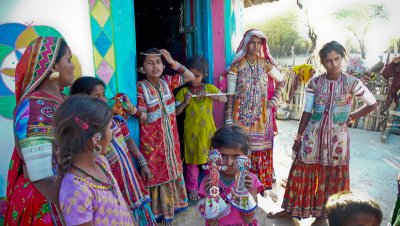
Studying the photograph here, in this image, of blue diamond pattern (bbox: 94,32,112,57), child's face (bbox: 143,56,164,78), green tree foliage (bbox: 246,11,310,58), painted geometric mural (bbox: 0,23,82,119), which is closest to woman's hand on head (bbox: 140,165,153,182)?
child's face (bbox: 143,56,164,78)

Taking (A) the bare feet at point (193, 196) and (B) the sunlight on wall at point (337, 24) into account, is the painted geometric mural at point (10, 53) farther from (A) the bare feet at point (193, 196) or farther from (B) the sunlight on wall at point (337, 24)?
(B) the sunlight on wall at point (337, 24)

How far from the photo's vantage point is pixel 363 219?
1.48m

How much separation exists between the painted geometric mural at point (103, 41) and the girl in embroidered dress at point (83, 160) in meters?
1.32

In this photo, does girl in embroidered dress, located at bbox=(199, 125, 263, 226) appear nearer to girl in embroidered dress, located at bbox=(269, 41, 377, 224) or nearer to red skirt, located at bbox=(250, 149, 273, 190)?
girl in embroidered dress, located at bbox=(269, 41, 377, 224)

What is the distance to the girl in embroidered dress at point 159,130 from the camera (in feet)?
10.1

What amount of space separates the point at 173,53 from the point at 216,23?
0.90m

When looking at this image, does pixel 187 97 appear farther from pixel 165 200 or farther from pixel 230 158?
pixel 230 158

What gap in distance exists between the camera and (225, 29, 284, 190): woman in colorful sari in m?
3.74

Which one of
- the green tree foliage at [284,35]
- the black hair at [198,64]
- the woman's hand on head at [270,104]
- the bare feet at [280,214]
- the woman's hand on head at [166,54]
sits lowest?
the bare feet at [280,214]

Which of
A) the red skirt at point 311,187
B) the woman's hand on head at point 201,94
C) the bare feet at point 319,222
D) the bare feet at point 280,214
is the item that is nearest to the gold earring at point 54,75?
the woman's hand on head at point 201,94

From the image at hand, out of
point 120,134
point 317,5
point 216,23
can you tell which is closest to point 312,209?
point 120,134

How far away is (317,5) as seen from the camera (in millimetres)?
26938

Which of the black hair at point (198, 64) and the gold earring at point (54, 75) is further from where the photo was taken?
the black hair at point (198, 64)

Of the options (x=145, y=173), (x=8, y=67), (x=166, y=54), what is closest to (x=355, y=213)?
(x=145, y=173)
